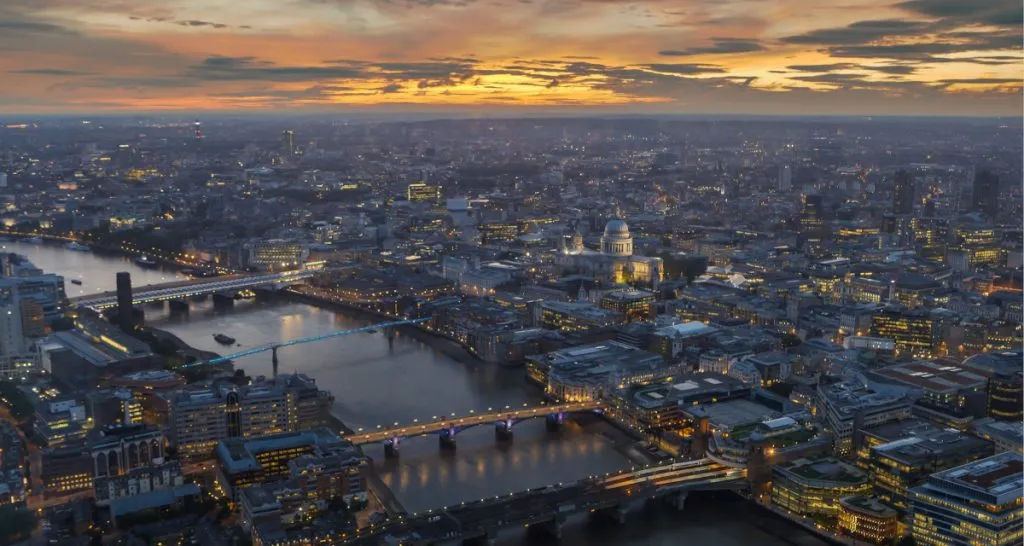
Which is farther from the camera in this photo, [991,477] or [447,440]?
[447,440]

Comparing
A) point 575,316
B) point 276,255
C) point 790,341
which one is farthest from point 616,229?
point 276,255

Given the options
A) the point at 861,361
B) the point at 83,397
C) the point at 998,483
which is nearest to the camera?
the point at 998,483

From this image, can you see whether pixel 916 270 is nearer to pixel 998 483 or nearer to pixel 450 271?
pixel 450 271

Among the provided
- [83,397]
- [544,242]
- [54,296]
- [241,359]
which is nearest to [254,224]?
[544,242]

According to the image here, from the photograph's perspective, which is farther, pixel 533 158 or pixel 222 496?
pixel 533 158

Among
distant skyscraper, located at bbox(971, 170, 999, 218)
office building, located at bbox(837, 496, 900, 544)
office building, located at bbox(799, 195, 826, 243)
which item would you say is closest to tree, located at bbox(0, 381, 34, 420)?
office building, located at bbox(837, 496, 900, 544)

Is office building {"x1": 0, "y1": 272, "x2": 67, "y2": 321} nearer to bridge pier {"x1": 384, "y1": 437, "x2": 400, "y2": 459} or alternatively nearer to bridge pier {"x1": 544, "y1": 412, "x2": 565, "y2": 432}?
bridge pier {"x1": 384, "y1": 437, "x2": 400, "y2": 459}

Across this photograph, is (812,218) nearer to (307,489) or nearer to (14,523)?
(307,489)
